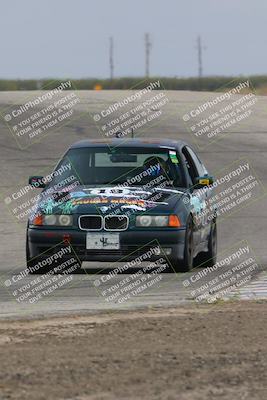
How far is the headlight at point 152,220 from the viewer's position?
43.0 feet

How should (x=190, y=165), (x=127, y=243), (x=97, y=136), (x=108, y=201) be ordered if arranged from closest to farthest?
(x=127, y=243), (x=108, y=201), (x=190, y=165), (x=97, y=136)

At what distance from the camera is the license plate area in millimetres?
13102

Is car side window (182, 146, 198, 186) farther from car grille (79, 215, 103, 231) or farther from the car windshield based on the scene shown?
car grille (79, 215, 103, 231)

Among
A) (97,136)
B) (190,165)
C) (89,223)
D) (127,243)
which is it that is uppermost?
(190,165)

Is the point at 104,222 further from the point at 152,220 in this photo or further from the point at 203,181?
the point at 203,181

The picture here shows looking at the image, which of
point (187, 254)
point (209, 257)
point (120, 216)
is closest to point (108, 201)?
point (120, 216)

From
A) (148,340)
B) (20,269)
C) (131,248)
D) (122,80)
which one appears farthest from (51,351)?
(122,80)

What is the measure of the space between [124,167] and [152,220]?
3.98 feet

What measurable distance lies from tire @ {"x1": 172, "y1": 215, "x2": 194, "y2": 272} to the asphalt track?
Answer: 187 mm

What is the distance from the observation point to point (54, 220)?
13.2 metres

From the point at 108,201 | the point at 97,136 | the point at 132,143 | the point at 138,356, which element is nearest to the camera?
the point at 138,356

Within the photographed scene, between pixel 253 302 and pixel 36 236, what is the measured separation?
11.2 feet

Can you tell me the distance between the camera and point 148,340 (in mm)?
8188

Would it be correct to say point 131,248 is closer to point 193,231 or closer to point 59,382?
point 193,231
